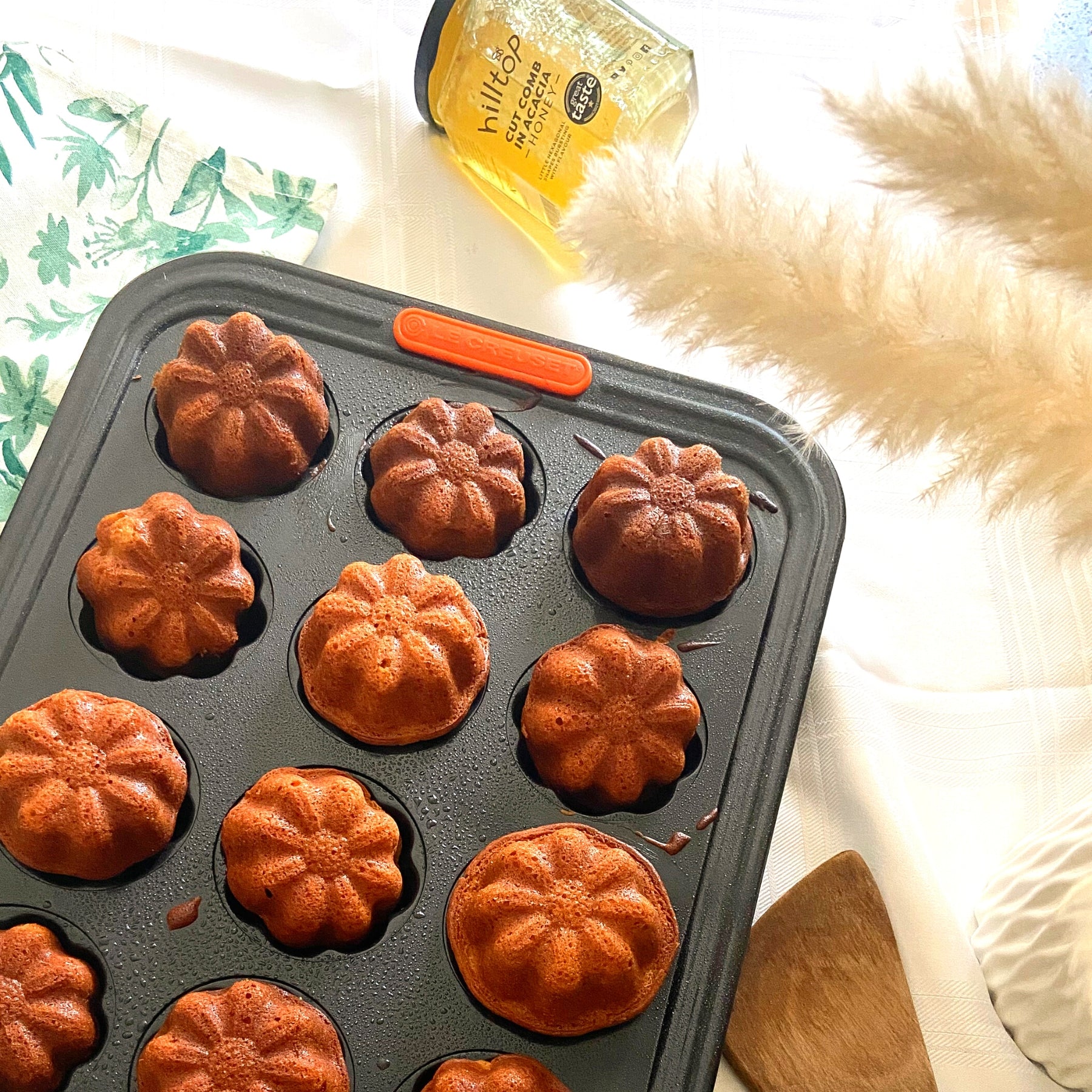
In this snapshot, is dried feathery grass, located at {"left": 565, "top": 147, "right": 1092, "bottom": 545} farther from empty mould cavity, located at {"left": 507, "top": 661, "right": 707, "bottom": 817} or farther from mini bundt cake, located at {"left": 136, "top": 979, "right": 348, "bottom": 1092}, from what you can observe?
mini bundt cake, located at {"left": 136, "top": 979, "right": 348, "bottom": 1092}

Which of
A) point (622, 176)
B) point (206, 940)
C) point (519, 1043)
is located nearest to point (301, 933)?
point (206, 940)

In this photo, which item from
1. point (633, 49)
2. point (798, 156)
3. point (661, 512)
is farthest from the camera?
point (798, 156)

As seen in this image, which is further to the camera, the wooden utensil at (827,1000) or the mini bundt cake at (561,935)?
the wooden utensil at (827,1000)

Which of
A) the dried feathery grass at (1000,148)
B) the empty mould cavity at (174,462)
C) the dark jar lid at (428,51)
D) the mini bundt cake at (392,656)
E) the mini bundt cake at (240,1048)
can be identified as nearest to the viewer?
the dried feathery grass at (1000,148)

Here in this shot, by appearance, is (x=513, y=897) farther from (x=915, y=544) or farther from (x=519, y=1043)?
(x=915, y=544)

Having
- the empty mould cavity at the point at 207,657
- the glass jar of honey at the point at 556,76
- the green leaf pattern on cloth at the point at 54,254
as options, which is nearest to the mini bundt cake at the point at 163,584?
the empty mould cavity at the point at 207,657

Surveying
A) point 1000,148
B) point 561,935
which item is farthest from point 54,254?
point 1000,148

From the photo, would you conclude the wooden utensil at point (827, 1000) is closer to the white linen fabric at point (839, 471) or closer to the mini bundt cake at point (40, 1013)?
the white linen fabric at point (839, 471)
